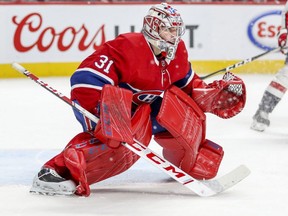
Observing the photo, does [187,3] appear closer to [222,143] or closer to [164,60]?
[222,143]

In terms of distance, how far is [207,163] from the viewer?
3.71 metres

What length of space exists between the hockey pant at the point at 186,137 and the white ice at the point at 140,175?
0.38 ft

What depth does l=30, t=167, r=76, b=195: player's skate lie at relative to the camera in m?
3.39

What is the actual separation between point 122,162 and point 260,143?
58.9 inches

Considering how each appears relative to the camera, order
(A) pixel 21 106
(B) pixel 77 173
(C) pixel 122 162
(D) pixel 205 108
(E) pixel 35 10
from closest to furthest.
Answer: (B) pixel 77 173, (C) pixel 122 162, (D) pixel 205 108, (A) pixel 21 106, (E) pixel 35 10

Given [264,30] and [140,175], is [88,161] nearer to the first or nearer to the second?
[140,175]

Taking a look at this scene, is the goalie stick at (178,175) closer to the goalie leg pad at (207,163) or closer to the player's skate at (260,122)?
the goalie leg pad at (207,163)

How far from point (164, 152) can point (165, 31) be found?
0.60 metres

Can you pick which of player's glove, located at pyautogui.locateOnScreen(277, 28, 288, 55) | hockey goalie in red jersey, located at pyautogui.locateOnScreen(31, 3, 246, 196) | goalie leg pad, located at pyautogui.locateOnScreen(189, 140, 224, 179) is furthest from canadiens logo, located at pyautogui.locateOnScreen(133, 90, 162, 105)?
player's glove, located at pyautogui.locateOnScreen(277, 28, 288, 55)

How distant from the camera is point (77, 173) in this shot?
332 cm

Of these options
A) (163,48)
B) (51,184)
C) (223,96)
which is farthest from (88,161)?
(223,96)

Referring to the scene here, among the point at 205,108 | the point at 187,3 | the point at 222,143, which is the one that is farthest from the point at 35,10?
the point at 205,108

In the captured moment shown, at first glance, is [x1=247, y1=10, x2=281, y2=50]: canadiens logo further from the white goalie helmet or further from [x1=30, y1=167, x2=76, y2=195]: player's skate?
[x1=30, y1=167, x2=76, y2=195]: player's skate

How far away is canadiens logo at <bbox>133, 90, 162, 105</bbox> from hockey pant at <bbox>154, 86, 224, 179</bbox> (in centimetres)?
5
